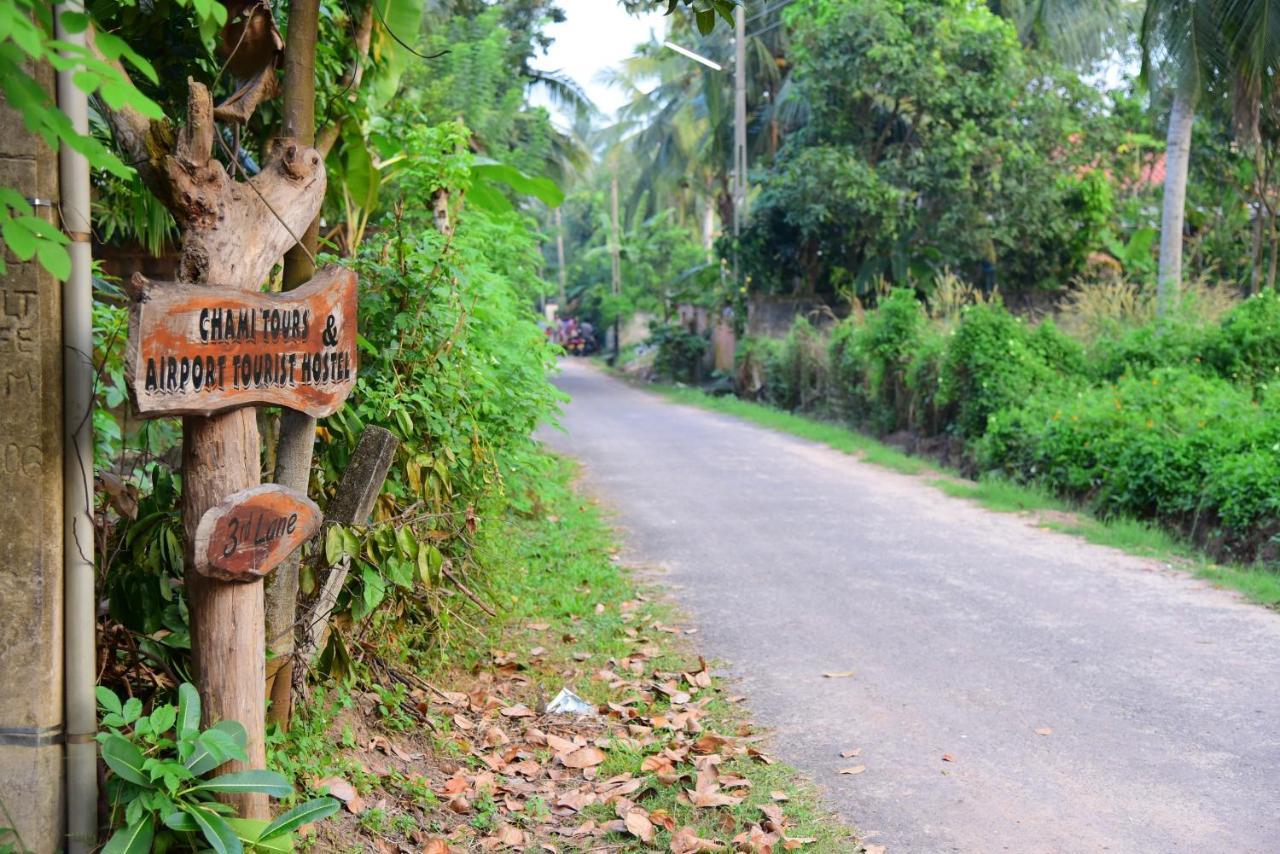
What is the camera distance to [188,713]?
11.0 ft

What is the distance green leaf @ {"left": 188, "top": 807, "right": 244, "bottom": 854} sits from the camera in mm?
3209

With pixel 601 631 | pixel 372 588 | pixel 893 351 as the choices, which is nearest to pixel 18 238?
pixel 372 588

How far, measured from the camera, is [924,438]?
626 inches

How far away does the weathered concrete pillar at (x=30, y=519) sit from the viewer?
10.5 feet

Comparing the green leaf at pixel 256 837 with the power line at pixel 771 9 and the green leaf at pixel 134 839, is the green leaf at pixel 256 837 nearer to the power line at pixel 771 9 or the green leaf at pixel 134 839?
the green leaf at pixel 134 839

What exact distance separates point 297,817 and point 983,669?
3879 millimetres

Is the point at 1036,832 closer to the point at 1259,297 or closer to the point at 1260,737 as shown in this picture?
the point at 1260,737

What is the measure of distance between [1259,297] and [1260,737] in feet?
29.9

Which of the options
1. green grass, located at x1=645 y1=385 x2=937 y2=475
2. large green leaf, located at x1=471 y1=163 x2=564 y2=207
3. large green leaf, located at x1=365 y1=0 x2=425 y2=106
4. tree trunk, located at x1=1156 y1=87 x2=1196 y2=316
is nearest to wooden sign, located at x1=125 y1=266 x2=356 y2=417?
large green leaf, located at x1=365 y1=0 x2=425 y2=106

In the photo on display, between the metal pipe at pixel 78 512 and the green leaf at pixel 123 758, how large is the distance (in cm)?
13

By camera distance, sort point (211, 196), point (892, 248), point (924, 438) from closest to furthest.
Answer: point (211, 196), point (924, 438), point (892, 248)

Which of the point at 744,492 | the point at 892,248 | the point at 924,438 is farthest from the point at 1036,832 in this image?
the point at 892,248

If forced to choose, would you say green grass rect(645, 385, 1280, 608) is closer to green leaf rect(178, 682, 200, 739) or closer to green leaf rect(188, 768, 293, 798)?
green leaf rect(188, 768, 293, 798)

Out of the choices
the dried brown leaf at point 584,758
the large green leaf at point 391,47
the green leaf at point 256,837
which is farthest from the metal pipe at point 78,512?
the large green leaf at point 391,47
